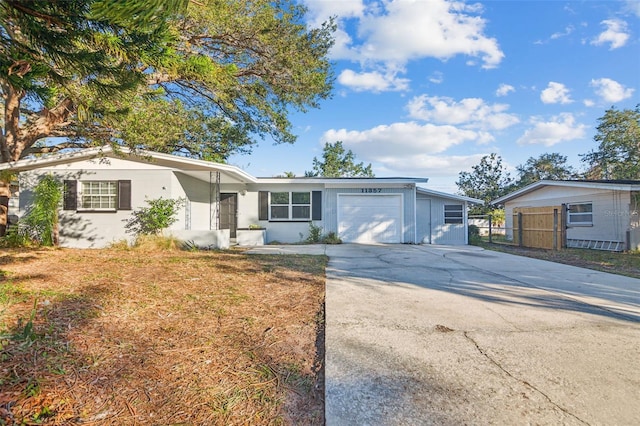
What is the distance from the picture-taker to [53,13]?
2637mm

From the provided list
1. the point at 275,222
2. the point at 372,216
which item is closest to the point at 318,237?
the point at 275,222

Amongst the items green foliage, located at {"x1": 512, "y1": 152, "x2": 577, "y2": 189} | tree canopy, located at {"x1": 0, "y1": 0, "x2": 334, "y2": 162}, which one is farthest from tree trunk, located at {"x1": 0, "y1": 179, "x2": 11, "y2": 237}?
green foliage, located at {"x1": 512, "y1": 152, "x2": 577, "y2": 189}

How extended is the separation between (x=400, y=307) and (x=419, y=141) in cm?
2564

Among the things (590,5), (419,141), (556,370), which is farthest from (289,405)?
(419,141)

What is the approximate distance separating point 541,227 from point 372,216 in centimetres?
711

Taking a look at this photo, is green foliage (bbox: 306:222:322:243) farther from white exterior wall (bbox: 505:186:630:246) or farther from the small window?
white exterior wall (bbox: 505:186:630:246)

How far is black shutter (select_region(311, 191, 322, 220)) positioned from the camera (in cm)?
1298

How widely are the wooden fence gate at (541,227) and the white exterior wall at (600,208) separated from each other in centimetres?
163

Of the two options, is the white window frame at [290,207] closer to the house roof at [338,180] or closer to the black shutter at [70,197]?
the house roof at [338,180]

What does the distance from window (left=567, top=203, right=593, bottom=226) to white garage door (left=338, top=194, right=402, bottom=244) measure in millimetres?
7804

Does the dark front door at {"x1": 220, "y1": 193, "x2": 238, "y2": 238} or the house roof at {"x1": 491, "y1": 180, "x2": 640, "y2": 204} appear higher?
the house roof at {"x1": 491, "y1": 180, "x2": 640, "y2": 204}

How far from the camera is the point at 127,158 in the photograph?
1005 centimetres

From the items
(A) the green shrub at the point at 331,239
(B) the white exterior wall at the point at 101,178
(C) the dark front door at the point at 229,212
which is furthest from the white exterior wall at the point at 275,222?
(B) the white exterior wall at the point at 101,178

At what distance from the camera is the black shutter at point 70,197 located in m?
9.97
